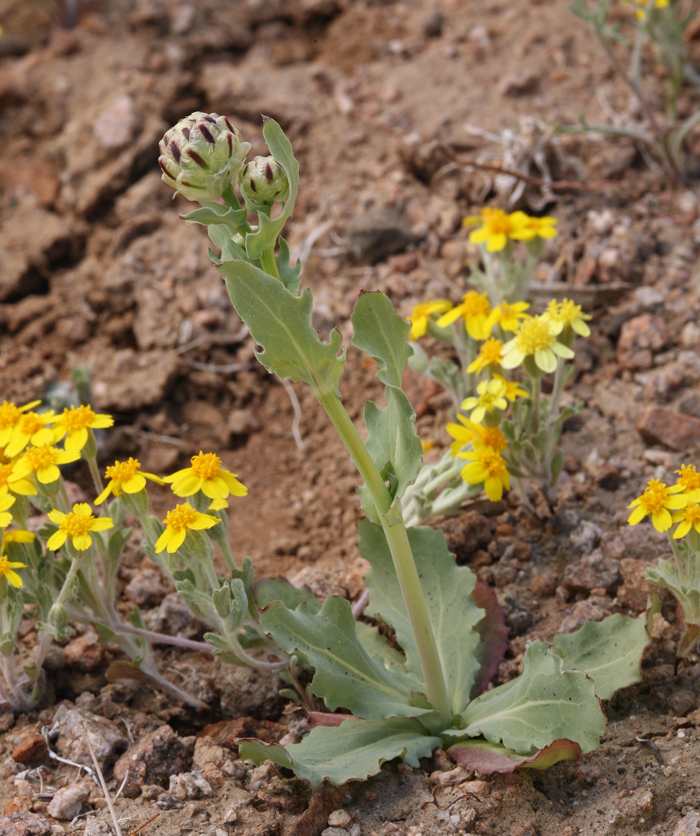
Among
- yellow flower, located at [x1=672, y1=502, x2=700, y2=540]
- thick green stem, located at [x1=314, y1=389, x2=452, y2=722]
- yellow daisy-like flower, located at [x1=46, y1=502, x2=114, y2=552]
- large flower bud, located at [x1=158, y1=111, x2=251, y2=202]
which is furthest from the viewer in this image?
yellow daisy-like flower, located at [x1=46, y1=502, x2=114, y2=552]

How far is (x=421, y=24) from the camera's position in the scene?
5.35m

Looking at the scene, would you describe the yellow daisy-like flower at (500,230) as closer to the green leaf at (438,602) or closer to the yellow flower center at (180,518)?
the green leaf at (438,602)

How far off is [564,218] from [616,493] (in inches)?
67.2

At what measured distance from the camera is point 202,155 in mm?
1803

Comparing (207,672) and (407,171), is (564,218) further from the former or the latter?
(207,672)

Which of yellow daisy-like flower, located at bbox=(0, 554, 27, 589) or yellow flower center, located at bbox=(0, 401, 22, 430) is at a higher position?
yellow flower center, located at bbox=(0, 401, 22, 430)

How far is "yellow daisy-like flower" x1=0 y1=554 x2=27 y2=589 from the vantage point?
233cm

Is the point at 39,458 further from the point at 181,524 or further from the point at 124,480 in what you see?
the point at 181,524

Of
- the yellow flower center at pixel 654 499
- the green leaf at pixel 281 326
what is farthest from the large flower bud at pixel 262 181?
the yellow flower center at pixel 654 499

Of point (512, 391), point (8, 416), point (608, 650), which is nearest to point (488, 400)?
point (512, 391)

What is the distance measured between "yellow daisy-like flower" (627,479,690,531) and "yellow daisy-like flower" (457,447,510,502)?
0.51 metres

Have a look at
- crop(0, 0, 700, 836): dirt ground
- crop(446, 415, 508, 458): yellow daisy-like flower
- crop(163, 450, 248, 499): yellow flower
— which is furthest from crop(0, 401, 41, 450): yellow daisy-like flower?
crop(446, 415, 508, 458): yellow daisy-like flower

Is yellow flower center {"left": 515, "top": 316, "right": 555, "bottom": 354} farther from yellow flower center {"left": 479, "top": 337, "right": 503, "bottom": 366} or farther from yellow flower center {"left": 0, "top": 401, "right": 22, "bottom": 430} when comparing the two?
yellow flower center {"left": 0, "top": 401, "right": 22, "bottom": 430}

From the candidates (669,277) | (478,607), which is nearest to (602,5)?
(669,277)
